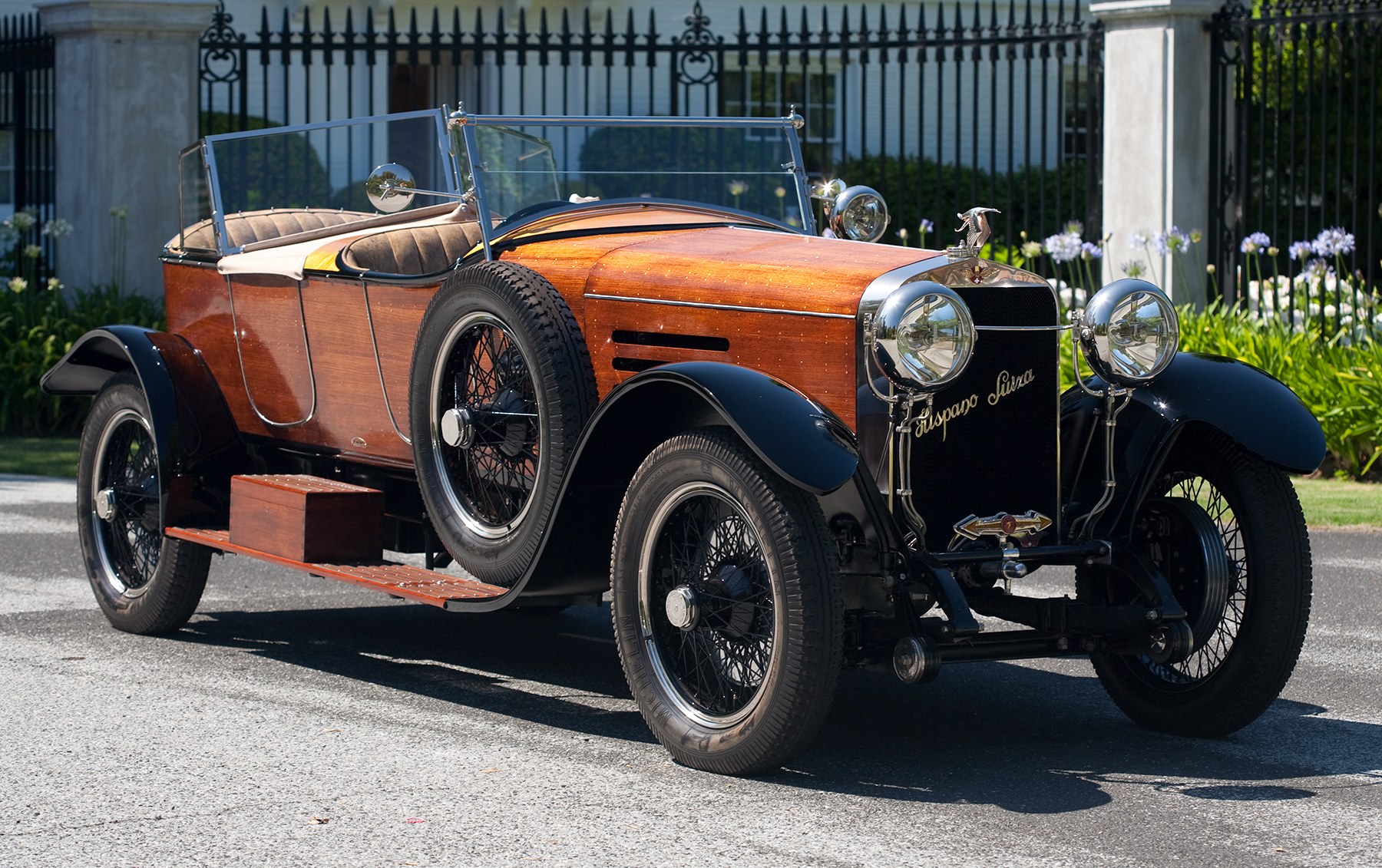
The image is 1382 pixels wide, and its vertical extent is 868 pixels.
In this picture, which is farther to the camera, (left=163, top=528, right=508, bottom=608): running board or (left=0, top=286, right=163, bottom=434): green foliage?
(left=0, top=286, right=163, bottom=434): green foliage

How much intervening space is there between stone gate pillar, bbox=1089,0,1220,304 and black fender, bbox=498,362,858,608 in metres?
7.85

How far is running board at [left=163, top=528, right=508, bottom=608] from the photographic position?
17.0 ft

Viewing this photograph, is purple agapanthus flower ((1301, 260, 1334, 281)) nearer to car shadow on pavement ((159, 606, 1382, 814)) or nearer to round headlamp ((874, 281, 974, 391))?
car shadow on pavement ((159, 606, 1382, 814))

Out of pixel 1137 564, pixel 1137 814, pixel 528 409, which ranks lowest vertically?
pixel 1137 814

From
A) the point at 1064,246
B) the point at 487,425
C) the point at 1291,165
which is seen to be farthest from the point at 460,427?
the point at 1291,165

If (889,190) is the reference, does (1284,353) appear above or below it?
below

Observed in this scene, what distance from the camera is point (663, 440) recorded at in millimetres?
4957

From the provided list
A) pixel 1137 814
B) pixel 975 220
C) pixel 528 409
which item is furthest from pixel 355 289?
pixel 1137 814

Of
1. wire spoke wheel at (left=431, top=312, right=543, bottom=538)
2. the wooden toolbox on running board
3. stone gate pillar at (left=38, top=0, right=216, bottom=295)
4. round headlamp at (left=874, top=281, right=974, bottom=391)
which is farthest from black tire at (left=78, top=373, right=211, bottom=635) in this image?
stone gate pillar at (left=38, top=0, right=216, bottom=295)

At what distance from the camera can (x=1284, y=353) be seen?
35.6ft

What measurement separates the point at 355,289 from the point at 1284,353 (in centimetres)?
664

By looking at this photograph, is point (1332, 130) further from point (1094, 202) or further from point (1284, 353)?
point (1284, 353)

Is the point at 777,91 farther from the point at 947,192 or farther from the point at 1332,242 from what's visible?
the point at 1332,242

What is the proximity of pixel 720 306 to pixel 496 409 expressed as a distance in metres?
0.83
